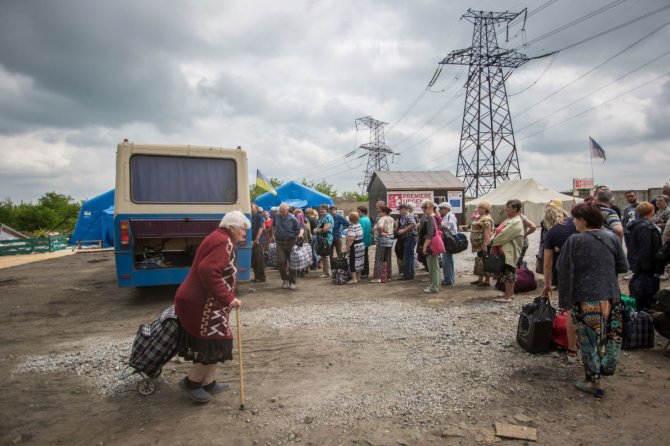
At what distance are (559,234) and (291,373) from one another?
369 cm

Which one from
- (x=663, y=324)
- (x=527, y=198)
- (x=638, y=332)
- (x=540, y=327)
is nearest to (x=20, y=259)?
(x=540, y=327)

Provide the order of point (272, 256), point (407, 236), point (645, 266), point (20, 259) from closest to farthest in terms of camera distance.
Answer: point (645, 266)
point (407, 236)
point (272, 256)
point (20, 259)

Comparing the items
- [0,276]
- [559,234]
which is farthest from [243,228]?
[0,276]

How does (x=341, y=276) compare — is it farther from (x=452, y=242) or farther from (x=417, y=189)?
(x=417, y=189)

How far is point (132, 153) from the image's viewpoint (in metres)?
7.60

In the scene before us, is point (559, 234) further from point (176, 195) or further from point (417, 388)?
point (176, 195)

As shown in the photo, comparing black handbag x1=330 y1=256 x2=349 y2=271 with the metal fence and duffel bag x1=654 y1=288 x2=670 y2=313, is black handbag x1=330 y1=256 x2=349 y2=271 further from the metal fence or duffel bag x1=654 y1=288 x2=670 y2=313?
the metal fence

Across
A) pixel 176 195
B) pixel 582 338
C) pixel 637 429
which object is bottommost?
pixel 637 429

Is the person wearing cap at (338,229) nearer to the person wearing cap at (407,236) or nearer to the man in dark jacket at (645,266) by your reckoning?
the person wearing cap at (407,236)

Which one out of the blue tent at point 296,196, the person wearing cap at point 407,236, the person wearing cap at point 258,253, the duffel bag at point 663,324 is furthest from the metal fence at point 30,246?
the duffel bag at point 663,324

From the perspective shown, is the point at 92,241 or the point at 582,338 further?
the point at 92,241

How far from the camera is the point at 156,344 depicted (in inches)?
141

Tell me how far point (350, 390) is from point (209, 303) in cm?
151

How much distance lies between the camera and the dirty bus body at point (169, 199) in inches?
288
